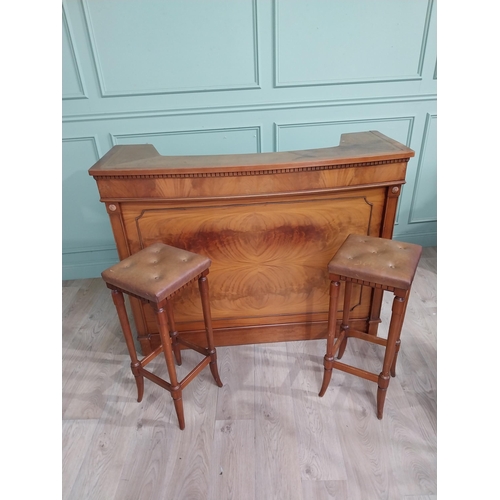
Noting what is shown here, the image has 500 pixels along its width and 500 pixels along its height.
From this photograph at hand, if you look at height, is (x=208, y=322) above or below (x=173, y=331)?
above

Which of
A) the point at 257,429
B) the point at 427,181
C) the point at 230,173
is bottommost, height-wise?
the point at 257,429

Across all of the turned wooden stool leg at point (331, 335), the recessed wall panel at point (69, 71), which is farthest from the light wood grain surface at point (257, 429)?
the recessed wall panel at point (69, 71)

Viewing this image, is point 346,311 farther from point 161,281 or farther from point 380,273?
point 161,281

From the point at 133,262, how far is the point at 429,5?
2582 mm

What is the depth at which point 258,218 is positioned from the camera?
191 centimetres

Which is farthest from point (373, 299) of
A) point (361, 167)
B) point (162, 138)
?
point (162, 138)

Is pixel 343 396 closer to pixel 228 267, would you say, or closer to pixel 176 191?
pixel 228 267

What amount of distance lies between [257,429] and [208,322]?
570mm

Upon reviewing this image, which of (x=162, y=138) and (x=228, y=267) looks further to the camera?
(x=162, y=138)

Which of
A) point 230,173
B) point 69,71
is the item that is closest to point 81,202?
point 69,71

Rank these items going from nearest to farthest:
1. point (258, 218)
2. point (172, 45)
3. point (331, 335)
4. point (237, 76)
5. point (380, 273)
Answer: point (380, 273), point (331, 335), point (258, 218), point (172, 45), point (237, 76)

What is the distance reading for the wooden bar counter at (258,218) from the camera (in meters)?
1.75

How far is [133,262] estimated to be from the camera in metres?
1.70

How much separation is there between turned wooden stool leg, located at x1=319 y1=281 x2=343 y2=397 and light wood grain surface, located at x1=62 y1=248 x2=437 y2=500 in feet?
0.34
